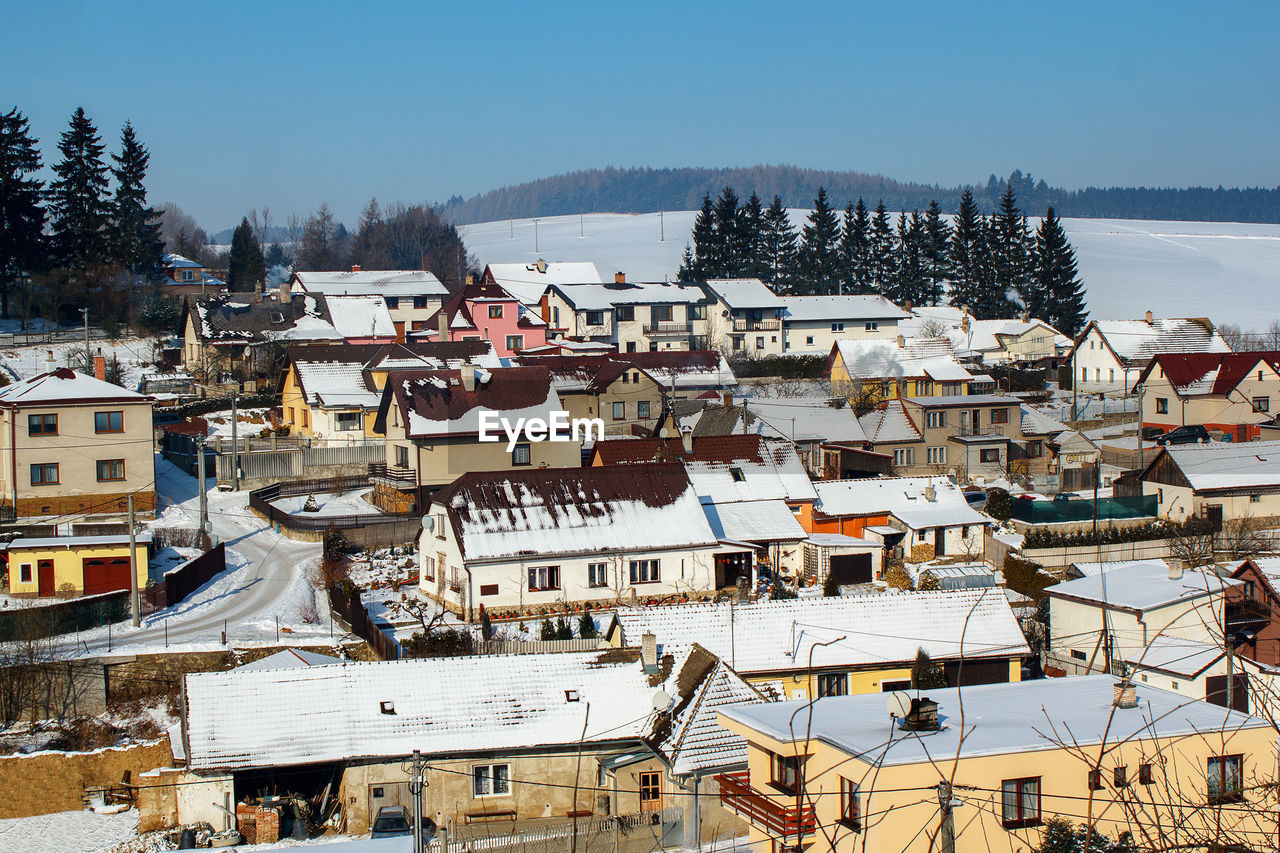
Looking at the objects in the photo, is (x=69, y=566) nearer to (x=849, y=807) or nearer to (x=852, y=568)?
(x=852, y=568)

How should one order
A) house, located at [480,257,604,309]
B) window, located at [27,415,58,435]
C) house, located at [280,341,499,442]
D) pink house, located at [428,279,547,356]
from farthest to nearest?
1. house, located at [480,257,604,309]
2. pink house, located at [428,279,547,356]
3. house, located at [280,341,499,442]
4. window, located at [27,415,58,435]

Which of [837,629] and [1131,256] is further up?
[1131,256]

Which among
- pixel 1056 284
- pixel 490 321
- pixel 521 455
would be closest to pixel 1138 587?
pixel 521 455

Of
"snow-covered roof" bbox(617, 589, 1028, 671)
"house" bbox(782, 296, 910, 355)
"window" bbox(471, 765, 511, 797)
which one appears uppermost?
"house" bbox(782, 296, 910, 355)

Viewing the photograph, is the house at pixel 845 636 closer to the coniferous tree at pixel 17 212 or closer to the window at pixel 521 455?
the window at pixel 521 455

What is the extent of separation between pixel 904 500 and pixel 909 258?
5239 cm

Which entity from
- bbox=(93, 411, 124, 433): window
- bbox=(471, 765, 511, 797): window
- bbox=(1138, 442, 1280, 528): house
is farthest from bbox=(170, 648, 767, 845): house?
bbox=(1138, 442, 1280, 528): house

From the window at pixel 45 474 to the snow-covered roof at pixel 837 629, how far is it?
2077 cm

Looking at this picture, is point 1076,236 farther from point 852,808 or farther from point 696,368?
point 852,808

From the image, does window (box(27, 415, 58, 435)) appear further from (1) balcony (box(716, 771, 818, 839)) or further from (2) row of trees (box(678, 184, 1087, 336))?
A: (2) row of trees (box(678, 184, 1087, 336))

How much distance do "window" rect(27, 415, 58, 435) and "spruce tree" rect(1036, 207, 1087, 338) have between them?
61.4 metres

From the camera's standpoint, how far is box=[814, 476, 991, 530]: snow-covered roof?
38.3 meters

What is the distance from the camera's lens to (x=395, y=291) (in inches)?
2766

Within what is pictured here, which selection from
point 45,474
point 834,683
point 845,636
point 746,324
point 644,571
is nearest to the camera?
point 834,683
